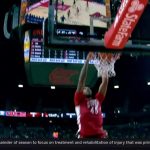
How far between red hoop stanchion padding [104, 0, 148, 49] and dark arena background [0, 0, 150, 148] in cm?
36

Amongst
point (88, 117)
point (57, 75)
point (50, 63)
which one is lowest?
point (88, 117)

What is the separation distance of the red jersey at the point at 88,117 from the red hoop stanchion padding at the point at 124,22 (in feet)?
2.19

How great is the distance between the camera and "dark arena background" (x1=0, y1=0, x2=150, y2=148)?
262 inches

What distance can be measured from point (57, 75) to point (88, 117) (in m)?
5.35

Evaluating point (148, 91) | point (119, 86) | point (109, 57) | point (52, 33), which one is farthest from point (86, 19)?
point (148, 91)

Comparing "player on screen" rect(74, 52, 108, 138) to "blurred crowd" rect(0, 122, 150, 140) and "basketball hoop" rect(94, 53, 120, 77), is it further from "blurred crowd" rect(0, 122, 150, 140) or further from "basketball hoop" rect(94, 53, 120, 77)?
"blurred crowd" rect(0, 122, 150, 140)

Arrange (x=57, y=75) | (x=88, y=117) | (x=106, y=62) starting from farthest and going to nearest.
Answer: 1. (x=57, y=75)
2. (x=106, y=62)
3. (x=88, y=117)

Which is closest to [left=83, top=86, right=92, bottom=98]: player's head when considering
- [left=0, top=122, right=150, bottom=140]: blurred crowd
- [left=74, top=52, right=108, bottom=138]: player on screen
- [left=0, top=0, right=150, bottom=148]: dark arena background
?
[left=74, top=52, right=108, bottom=138]: player on screen

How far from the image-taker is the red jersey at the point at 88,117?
445 centimetres

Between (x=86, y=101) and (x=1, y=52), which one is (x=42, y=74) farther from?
(x=86, y=101)

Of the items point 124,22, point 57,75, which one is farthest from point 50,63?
point 124,22

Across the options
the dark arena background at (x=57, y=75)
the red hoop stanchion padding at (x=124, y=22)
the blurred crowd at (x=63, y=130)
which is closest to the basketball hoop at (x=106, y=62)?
the dark arena background at (x=57, y=75)

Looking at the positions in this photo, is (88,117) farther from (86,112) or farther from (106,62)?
(106,62)

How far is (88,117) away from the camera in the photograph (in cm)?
454
